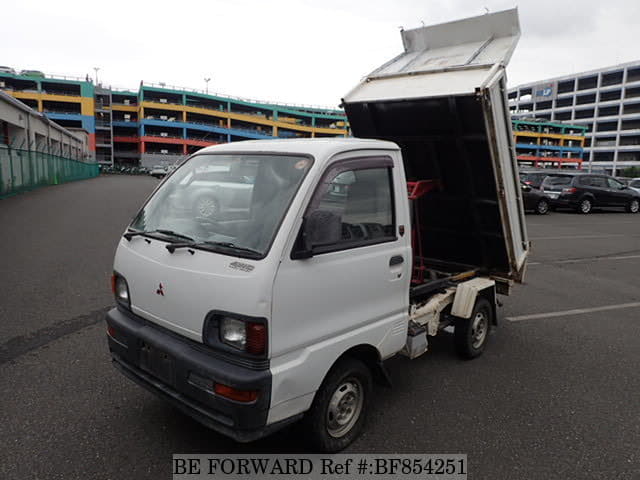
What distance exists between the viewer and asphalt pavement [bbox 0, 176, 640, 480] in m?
3.00

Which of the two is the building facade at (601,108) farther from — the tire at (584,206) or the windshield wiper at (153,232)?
the windshield wiper at (153,232)

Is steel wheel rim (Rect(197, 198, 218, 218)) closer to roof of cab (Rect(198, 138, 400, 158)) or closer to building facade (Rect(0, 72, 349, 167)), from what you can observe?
roof of cab (Rect(198, 138, 400, 158))

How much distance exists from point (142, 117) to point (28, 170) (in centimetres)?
6282

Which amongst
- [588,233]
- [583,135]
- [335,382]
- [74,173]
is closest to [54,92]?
[74,173]

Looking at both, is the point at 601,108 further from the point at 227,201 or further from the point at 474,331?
the point at 227,201

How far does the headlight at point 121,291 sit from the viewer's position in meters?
3.16

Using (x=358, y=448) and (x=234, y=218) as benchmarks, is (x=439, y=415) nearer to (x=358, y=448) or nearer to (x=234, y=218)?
(x=358, y=448)

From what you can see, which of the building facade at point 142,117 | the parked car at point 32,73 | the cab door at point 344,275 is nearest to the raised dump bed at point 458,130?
the cab door at point 344,275

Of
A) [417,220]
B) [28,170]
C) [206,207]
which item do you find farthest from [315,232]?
[28,170]

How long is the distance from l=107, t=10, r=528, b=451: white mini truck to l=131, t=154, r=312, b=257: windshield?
11 mm

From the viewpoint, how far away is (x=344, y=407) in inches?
121

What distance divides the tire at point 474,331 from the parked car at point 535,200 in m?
15.7

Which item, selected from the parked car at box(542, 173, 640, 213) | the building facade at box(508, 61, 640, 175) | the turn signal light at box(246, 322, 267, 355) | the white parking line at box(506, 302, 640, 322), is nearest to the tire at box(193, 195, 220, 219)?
the turn signal light at box(246, 322, 267, 355)

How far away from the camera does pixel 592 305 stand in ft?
21.9
